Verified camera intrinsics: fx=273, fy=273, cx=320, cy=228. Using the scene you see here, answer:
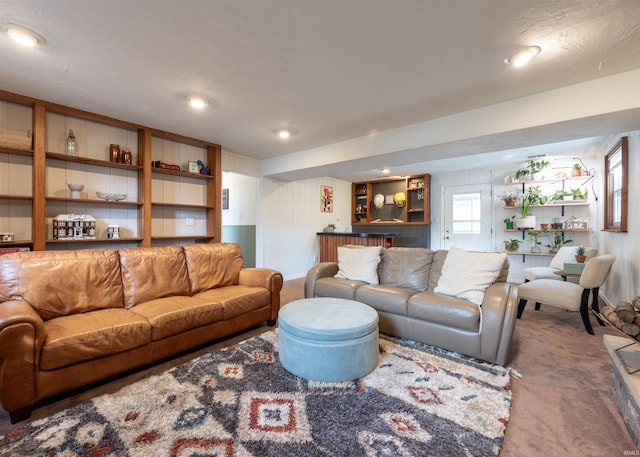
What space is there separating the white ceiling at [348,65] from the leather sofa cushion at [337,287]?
1729 mm

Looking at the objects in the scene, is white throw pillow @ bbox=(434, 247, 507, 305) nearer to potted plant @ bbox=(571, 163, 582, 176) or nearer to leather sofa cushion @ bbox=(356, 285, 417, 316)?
leather sofa cushion @ bbox=(356, 285, 417, 316)

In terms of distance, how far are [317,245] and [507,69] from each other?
4.81 meters

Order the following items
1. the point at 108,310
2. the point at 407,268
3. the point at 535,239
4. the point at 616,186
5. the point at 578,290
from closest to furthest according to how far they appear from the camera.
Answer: the point at 108,310 < the point at 578,290 < the point at 407,268 < the point at 616,186 < the point at 535,239

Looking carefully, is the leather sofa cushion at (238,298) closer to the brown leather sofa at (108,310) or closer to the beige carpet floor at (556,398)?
the brown leather sofa at (108,310)

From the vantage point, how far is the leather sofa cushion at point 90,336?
1636 millimetres

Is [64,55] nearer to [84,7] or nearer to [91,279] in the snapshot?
[84,7]

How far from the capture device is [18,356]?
4.94 feet

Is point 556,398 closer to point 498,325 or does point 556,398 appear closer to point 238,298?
point 498,325

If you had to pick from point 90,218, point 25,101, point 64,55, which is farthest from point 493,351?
point 25,101

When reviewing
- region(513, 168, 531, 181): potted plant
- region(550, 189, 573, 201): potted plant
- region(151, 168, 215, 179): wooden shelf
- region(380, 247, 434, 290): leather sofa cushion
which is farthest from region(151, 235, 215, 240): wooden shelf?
region(550, 189, 573, 201): potted plant

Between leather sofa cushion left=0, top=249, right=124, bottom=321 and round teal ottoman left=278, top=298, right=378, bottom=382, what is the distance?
159 cm

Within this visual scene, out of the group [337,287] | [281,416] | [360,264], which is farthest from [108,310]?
[360,264]

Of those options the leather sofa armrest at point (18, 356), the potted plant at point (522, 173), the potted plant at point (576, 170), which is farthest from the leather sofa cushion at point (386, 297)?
the potted plant at point (576, 170)

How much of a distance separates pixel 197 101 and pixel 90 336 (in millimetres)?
2146
